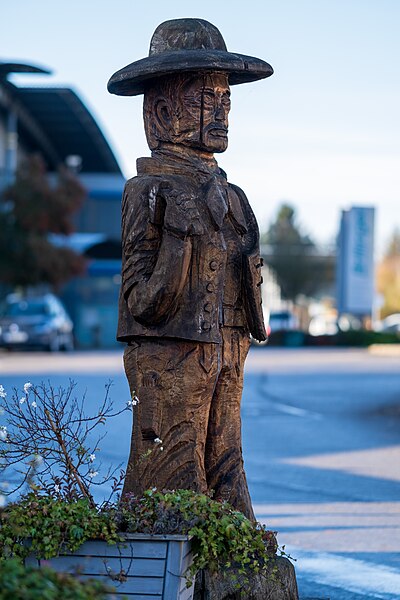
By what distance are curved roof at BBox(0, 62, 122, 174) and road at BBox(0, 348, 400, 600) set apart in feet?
71.5

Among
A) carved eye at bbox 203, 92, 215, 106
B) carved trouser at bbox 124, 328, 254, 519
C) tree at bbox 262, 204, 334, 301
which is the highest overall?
tree at bbox 262, 204, 334, 301

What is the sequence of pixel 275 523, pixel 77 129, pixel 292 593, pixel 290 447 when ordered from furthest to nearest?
pixel 77 129
pixel 290 447
pixel 275 523
pixel 292 593

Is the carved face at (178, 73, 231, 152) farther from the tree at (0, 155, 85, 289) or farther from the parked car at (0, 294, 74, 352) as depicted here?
Answer: the tree at (0, 155, 85, 289)

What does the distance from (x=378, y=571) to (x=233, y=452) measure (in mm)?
2273

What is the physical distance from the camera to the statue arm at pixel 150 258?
222 inches

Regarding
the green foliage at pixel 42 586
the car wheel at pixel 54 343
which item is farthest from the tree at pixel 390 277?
the green foliage at pixel 42 586

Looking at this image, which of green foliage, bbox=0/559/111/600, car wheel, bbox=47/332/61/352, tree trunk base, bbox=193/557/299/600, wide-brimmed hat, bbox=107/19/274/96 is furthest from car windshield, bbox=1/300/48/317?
green foliage, bbox=0/559/111/600

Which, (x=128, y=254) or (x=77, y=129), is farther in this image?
(x=77, y=129)

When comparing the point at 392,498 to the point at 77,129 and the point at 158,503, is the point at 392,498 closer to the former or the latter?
the point at 158,503

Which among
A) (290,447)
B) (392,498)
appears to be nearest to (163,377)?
(392,498)

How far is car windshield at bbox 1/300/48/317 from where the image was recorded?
35469 millimetres

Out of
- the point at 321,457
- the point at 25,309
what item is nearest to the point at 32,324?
the point at 25,309

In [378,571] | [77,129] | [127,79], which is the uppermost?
[77,129]

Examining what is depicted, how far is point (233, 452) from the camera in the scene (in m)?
6.07
